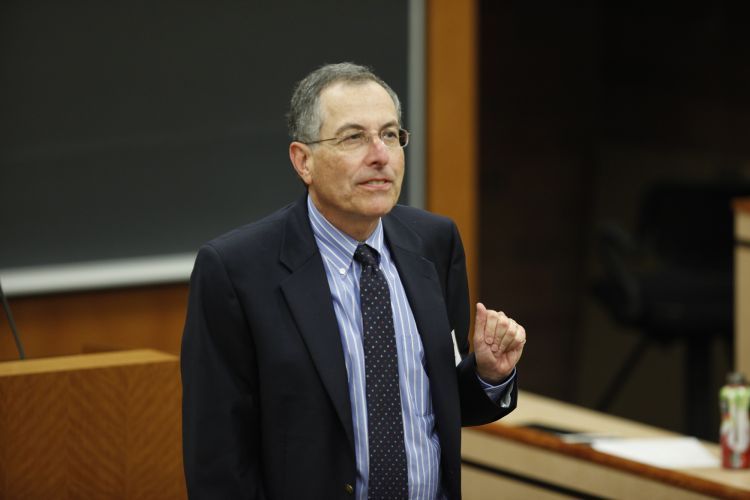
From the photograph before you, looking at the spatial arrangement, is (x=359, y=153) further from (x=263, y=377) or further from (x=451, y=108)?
(x=451, y=108)

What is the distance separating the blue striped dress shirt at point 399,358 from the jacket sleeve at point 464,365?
0.14 feet

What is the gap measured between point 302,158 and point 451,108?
298 cm

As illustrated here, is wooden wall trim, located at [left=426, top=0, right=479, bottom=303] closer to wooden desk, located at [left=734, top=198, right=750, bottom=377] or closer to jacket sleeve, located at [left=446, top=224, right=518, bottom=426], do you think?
wooden desk, located at [left=734, top=198, right=750, bottom=377]

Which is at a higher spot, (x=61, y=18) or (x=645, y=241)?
(x=61, y=18)

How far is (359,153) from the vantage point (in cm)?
226

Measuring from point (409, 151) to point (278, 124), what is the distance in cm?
59

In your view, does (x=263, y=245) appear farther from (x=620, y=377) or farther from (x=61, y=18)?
(x=620, y=377)

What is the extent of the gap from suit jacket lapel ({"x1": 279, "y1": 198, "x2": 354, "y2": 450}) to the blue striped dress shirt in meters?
0.03

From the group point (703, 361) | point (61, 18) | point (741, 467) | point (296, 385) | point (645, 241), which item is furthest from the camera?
point (645, 241)

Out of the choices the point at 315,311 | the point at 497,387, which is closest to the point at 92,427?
the point at 315,311

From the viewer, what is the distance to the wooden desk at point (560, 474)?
3383 mm

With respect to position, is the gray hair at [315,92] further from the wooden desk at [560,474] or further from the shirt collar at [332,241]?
the wooden desk at [560,474]

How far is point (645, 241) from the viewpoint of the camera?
7.12 m

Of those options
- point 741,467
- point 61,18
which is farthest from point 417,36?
point 741,467
